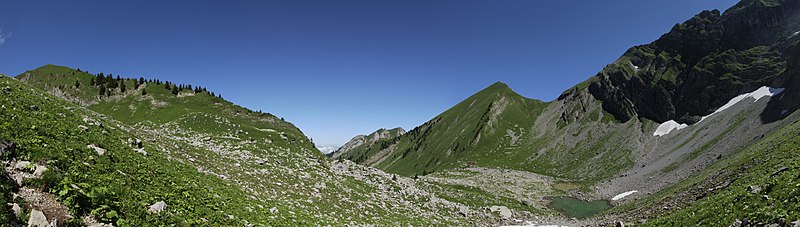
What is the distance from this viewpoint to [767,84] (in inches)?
4897

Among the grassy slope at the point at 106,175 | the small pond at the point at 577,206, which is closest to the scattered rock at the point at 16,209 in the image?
the grassy slope at the point at 106,175

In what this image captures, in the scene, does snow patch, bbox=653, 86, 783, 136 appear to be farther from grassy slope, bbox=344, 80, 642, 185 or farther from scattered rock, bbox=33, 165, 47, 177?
scattered rock, bbox=33, 165, 47, 177

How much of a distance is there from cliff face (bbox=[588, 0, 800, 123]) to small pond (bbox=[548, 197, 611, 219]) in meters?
94.4

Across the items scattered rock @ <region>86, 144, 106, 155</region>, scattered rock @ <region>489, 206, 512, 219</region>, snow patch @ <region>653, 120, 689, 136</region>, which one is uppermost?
scattered rock @ <region>86, 144, 106, 155</region>

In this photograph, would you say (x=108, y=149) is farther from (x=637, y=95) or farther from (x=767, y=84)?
(x=637, y=95)

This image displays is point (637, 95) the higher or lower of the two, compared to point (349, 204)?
higher

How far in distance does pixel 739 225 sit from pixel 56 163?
31171 millimetres

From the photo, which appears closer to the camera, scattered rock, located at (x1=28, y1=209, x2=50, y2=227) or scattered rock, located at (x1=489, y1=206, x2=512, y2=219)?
scattered rock, located at (x1=28, y1=209, x2=50, y2=227)

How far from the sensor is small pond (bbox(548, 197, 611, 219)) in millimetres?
66875

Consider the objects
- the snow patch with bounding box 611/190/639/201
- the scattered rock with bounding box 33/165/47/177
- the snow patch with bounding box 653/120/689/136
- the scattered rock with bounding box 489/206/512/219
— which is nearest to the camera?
the scattered rock with bounding box 33/165/47/177

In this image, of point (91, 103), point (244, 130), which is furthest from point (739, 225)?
point (91, 103)

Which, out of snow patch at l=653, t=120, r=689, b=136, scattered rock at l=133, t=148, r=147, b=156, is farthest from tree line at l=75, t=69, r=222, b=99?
snow patch at l=653, t=120, r=689, b=136

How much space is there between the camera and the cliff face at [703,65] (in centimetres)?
14038

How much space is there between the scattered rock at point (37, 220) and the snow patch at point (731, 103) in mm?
164863
